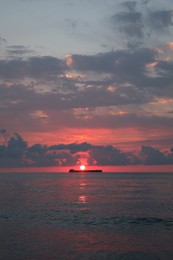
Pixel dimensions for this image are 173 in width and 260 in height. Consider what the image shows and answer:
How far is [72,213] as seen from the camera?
6938 centimetres

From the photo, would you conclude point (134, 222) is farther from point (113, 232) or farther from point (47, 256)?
point (47, 256)

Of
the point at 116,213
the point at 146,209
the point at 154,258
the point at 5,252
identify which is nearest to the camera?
the point at 154,258

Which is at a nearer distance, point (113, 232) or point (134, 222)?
point (113, 232)

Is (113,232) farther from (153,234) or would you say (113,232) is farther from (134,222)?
(134,222)

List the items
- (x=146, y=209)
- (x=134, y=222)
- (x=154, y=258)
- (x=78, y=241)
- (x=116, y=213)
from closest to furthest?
(x=154, y=258) < (x=78, y=241) < (x=134, y=222) < (x=116, y=213) < (x=146, y=209)

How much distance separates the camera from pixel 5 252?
36.4 metres

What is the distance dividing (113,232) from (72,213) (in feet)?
73.4

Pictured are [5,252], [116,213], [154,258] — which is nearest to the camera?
[154,258]

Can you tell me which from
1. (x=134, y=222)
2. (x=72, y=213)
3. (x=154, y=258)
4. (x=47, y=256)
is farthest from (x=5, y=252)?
(x=72, y=213)

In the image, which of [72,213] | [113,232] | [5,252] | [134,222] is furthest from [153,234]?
[72,213]

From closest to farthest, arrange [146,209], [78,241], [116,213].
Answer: [78,241] < [116,213] < [146,209]

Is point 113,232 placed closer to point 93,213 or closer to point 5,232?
point 5,232

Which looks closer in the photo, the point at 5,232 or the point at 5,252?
the point at 5,252

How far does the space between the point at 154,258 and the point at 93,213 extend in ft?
119
